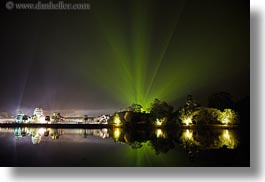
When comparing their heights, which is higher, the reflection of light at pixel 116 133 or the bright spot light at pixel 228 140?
the reflection of light at pixel 116 133

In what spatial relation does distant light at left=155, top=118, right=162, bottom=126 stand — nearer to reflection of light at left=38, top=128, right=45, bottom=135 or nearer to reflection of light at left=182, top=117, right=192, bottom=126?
reflection of light at left=182, top=117, right=192, bottom=126

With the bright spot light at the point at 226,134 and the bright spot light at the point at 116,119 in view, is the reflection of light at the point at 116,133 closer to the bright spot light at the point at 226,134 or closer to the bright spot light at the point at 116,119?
the bright spot light at the point at 116,119

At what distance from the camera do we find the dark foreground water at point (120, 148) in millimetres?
2842

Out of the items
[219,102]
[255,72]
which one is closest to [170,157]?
[219,102]

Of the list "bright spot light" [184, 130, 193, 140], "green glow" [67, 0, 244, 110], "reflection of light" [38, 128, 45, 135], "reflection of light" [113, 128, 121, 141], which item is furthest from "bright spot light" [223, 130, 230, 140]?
"reflection of light" [38, 128, 45, 135]

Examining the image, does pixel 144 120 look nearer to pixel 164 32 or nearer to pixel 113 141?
pixel 113 141

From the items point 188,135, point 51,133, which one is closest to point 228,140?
point 188,135

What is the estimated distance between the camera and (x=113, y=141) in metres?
2.88

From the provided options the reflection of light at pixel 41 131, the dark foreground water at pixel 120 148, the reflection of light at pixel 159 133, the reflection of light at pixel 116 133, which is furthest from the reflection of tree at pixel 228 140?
the reflection of light at pixel 41 131

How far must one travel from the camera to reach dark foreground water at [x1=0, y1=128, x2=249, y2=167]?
2842 mm

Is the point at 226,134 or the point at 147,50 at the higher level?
the point at 147,50

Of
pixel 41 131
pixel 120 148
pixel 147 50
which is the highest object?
pixel 147 50

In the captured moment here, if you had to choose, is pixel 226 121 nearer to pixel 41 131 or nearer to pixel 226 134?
pixel 226 134

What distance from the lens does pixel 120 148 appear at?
9.41 feet
